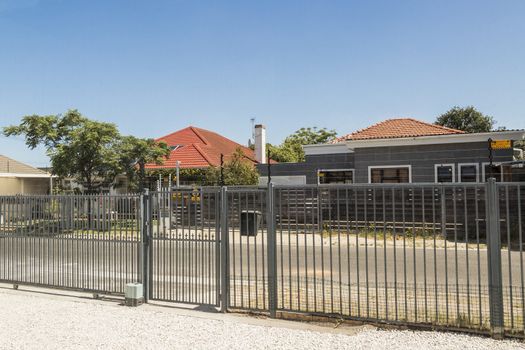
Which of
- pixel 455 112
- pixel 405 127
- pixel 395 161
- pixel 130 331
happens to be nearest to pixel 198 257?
pixel 130 331

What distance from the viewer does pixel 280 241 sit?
Result: 6527mm

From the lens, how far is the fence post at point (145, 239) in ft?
24.1

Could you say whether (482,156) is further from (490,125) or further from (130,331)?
(490,125)

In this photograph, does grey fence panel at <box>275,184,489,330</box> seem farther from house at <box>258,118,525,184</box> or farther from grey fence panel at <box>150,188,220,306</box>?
house at <box>258,118,525,184</box>

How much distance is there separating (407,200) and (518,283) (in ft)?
14.0

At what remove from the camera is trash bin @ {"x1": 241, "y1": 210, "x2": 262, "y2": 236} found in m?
6.57

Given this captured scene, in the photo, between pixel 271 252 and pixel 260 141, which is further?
pixel 260 141

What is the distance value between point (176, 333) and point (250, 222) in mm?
1885

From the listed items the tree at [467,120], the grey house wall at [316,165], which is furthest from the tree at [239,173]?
the tree at [467,120]

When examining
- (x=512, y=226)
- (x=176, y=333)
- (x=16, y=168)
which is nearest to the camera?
(x=512, y=226)

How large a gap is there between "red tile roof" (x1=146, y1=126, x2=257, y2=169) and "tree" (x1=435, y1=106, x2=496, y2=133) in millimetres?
23960

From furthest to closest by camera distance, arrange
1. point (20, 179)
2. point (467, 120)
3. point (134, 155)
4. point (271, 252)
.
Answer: point (467, 120) → point (20, 179) → point (134, 155) → point (271, 252)

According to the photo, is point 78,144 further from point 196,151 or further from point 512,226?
point 512,226

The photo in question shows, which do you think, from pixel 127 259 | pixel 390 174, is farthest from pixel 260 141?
pixel 127 259
